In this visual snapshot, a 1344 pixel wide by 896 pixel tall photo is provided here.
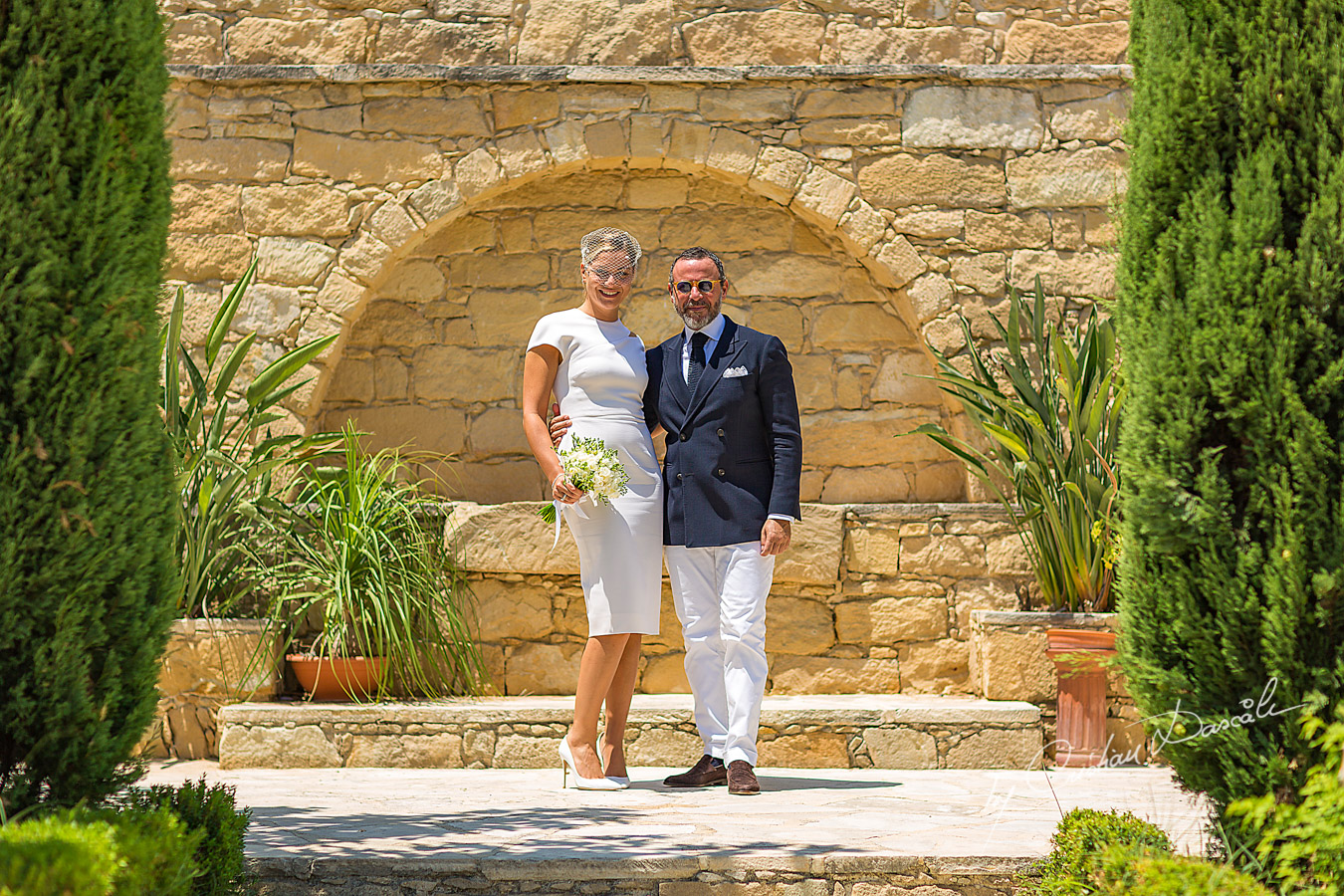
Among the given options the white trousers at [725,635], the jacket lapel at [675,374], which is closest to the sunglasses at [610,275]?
the jacket lapel at [675,374]

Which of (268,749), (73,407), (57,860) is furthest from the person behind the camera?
(268,749)

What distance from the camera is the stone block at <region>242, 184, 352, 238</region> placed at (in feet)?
19.6

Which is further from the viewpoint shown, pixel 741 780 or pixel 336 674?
pixel 336 674

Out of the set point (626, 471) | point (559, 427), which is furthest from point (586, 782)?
point (559, 427)

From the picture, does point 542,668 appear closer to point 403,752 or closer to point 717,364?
point 403,752

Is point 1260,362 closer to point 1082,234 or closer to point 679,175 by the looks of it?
point 1082,234

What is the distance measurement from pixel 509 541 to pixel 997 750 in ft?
7.94

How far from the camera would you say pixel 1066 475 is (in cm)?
518

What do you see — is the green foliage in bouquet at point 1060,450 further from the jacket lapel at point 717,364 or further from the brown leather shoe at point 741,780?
the brown leather shoe at point 741,780

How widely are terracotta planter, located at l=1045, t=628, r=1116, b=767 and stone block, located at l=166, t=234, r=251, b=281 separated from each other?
14.0ft

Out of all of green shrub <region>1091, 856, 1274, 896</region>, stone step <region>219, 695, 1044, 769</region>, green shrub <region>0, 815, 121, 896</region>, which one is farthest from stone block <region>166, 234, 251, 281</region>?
green shrub <region>1091, 856, 1274, 896</region>

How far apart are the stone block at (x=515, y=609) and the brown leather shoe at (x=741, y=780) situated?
213cm

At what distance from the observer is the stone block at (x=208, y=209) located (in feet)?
19.6

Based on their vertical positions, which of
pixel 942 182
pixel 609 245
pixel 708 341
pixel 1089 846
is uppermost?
pixel 942 182
